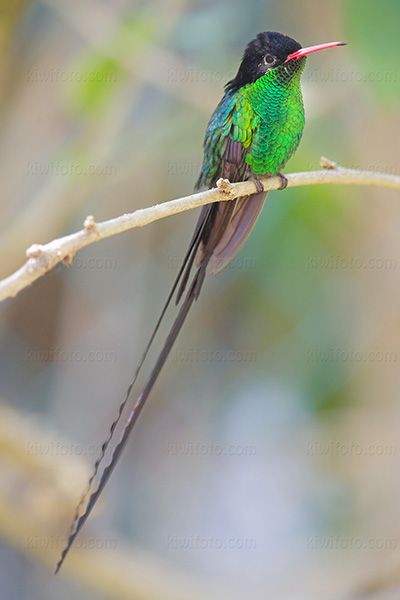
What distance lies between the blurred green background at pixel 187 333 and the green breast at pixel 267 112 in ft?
2.46

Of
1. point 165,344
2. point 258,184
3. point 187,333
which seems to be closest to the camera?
point 165,344

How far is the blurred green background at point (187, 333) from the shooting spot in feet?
9.16

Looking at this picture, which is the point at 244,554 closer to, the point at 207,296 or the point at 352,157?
the point at 207,296

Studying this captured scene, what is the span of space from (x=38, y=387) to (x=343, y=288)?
1.60 metres

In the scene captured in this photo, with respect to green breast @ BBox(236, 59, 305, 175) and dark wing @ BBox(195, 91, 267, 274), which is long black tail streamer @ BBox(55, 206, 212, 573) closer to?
dark wing @ BBox(195, 91, 267, 274)

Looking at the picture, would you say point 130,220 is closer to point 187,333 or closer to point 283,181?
point 283,181

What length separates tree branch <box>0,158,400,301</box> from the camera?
1.01 meters

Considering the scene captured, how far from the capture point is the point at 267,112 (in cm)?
185

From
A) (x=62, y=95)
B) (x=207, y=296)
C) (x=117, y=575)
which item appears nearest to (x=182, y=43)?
(x=62, y=95)

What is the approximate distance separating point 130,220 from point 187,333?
2399mm

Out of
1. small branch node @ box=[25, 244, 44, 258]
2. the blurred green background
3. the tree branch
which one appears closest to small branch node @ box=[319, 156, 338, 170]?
the tree branch

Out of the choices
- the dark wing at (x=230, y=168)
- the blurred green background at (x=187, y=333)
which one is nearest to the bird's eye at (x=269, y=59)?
the dark wing at (x=230, y=168)

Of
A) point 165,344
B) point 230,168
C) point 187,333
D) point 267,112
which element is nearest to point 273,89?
point 267,112

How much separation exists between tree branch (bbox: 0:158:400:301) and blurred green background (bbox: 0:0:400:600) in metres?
0.90
